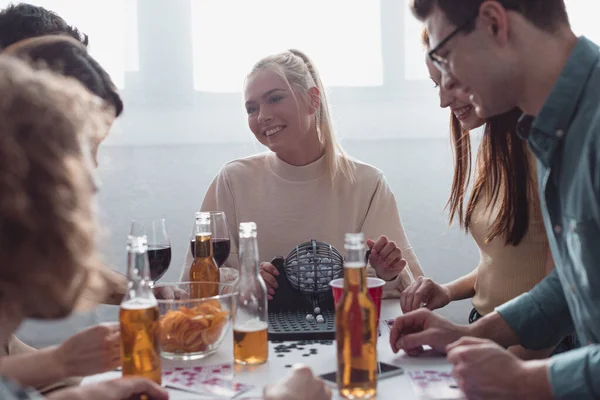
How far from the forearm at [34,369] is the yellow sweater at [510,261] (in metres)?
1.17

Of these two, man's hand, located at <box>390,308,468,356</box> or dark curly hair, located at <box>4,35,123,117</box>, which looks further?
dark curly hair, located at <box>4,35,123,117</box>

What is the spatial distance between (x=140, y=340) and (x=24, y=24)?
1.20 m

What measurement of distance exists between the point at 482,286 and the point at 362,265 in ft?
3.26

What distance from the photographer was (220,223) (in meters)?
1.66

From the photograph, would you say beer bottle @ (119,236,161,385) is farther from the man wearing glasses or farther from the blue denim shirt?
the blue denim shirt

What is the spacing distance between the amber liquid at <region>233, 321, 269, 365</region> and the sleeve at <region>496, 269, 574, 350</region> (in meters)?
0.53

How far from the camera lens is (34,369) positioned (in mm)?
1242

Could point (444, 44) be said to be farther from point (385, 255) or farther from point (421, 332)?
point (385, 255)

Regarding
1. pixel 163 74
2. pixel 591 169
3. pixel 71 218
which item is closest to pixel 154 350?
pixel 71 218

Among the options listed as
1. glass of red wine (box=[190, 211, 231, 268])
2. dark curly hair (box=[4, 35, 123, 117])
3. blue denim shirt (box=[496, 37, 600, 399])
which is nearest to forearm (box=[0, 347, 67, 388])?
glass of red wine (box=[190, 211, 231, 268])

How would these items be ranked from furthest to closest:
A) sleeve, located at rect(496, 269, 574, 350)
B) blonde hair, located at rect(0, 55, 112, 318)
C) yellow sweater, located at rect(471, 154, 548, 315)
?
1. yellow sweater, located at rect(471, 154, 548, 315)
2. sleeve, located at rect(496, 269, 574, 350)
3. blonde hair, located at rect(0, 55, 112, 318)

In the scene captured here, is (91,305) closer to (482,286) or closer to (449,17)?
(449,17)

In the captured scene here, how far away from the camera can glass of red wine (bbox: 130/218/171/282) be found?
1.50 meters

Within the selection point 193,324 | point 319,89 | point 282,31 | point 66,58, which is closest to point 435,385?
point 193,324
